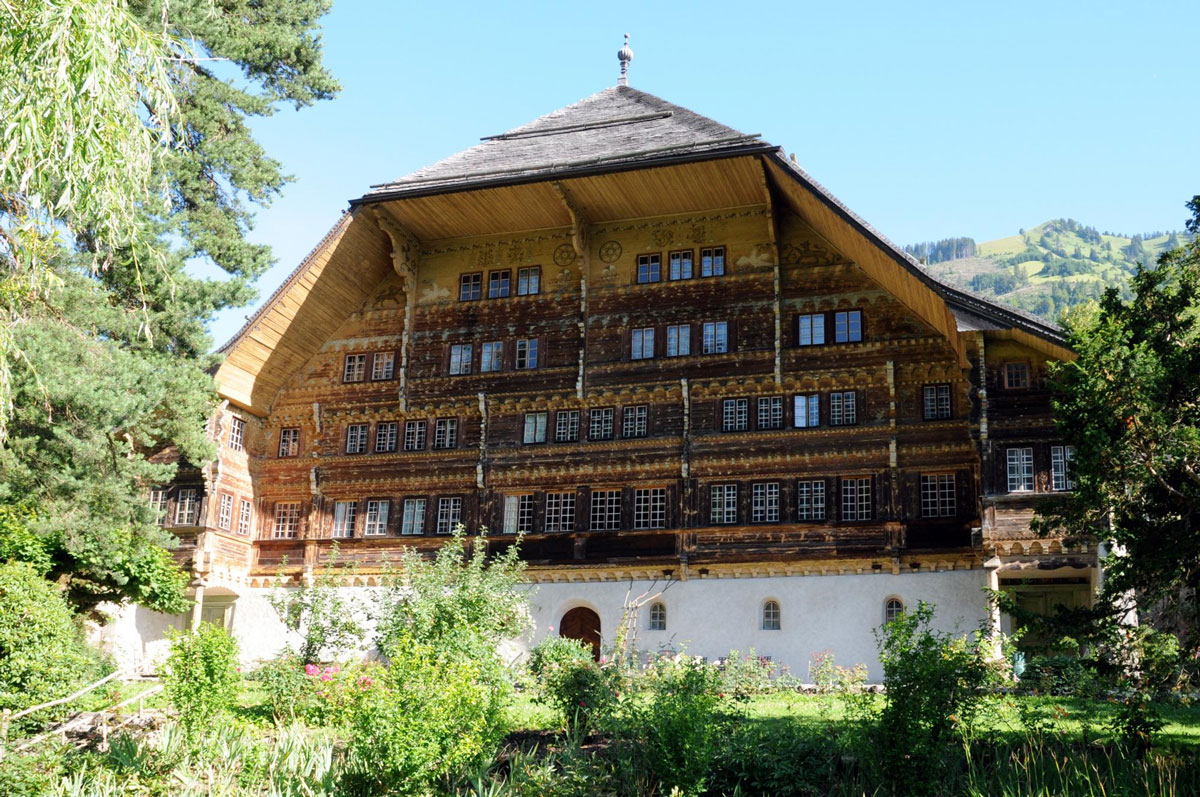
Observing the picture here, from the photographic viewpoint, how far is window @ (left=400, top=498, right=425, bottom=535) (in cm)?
3234

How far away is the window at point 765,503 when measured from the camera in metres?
29.3

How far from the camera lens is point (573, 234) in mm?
31656

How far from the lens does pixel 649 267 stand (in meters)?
31.8

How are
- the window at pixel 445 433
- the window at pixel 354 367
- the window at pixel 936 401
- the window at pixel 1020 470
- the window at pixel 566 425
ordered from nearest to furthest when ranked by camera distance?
1. the window at pixel 1020 470
2. the window at pixel 936 401
3. the window at pixel 566 425
4. the window at pixel 445 433
5. the window at pixel 354 367

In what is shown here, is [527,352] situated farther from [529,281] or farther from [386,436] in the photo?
[386,436]

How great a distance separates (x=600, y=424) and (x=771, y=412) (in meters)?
4.36

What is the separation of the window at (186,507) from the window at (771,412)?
14.7 meters

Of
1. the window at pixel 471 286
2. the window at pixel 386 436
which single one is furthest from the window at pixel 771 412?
the window at pixel 386 436

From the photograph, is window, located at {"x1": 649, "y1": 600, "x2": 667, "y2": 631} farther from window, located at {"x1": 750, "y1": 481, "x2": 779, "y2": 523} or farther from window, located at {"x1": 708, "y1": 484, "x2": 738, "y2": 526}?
window, located at {"x1": 750, "y1": 481, "x2": 779, "y2": 523}

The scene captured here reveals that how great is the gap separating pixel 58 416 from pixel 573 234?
43.4 ft

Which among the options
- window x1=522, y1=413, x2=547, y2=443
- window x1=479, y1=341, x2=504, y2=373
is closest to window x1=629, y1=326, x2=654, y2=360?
window x1=522, y1=413, x2=547, y2=443

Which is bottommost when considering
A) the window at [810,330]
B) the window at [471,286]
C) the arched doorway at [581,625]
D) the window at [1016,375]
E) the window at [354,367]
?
the arched doorway at [581,625]

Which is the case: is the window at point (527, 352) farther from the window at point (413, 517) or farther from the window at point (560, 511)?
the window at point (413, 517)

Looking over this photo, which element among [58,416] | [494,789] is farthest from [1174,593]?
[58,416]
